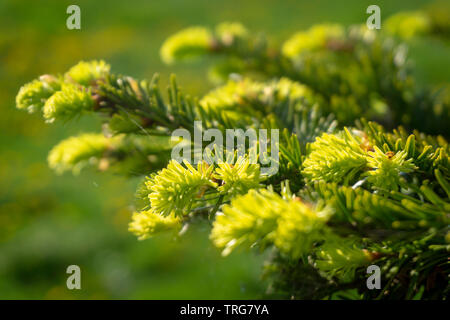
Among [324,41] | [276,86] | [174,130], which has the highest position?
[324,41]

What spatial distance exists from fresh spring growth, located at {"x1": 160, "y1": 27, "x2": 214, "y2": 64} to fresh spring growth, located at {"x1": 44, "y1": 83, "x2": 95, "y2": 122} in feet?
1.38

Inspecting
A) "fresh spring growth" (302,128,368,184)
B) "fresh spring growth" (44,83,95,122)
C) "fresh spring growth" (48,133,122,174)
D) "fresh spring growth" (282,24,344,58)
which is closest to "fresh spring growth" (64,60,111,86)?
"fresh spring growth" (44,83,95,122)

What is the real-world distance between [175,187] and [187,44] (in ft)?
2.06

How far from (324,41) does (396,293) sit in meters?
0.72

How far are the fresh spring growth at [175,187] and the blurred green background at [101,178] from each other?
0.51 ft

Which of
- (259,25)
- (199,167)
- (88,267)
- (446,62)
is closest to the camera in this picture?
(199,167)

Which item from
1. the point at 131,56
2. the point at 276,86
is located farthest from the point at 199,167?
the point at 131,56

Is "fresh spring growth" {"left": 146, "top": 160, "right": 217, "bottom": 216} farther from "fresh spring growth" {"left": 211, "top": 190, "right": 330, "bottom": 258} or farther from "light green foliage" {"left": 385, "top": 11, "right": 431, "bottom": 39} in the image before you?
"light green foliage" {"left": 385, "top": 11, "right": 431, "bottom": 39}

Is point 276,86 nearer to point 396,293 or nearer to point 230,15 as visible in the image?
point 396,293

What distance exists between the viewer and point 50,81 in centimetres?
65

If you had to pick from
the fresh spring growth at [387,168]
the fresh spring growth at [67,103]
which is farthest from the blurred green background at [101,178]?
the fresh spring growth at [387,168]

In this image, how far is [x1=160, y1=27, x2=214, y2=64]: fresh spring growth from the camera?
1.01 m

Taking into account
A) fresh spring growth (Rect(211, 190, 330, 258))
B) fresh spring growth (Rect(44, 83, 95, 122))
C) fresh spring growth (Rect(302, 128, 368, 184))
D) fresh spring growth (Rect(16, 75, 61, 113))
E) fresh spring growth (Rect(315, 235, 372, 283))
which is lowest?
fresh spring growth (Rect(315, 235, 372, 283))
